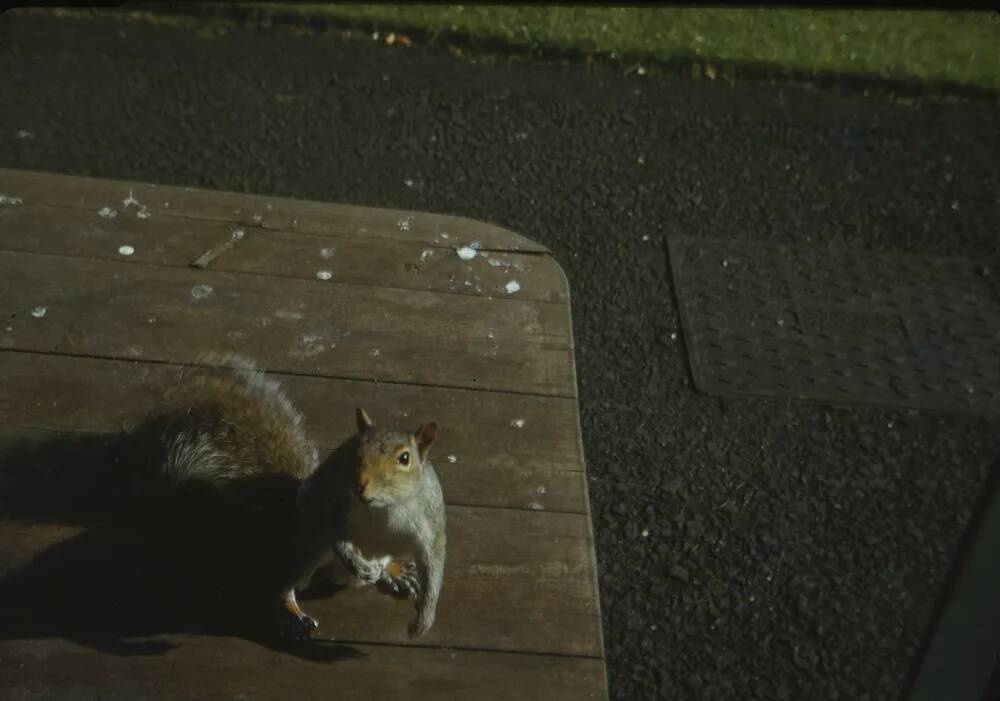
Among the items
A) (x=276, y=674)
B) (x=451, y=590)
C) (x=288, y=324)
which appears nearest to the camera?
(x=276, y=674)

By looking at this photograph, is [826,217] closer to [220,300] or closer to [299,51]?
[299,51]

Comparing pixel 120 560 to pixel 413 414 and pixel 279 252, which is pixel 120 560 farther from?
pixel 279 252

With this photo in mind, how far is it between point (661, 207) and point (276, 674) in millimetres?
2785

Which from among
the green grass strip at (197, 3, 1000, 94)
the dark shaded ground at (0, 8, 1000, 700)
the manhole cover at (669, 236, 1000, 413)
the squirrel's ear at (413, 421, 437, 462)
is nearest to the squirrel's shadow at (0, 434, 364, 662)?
the squirrel's ear at (413, 421, 437, 462)

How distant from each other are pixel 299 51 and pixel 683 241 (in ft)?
5.83

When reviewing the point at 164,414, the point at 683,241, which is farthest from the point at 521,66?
the point at 164,414

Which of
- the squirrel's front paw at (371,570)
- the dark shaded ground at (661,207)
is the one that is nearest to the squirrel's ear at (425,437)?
the squirrel's front paw at (371,570)

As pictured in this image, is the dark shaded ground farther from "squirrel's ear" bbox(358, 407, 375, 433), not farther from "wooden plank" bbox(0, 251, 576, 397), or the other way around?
"squirrel's ear" bbox(358, 407, 375, 433)

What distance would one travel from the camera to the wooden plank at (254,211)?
191cm

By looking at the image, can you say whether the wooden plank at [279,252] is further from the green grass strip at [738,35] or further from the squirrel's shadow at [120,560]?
the green grass strip at [738,35]

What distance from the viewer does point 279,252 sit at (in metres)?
1.86

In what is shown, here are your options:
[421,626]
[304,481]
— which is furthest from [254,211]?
[421,626]

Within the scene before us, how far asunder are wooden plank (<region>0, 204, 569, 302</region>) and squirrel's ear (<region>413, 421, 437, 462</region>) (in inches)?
20.6

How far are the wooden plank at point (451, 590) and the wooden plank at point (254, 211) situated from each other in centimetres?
67
